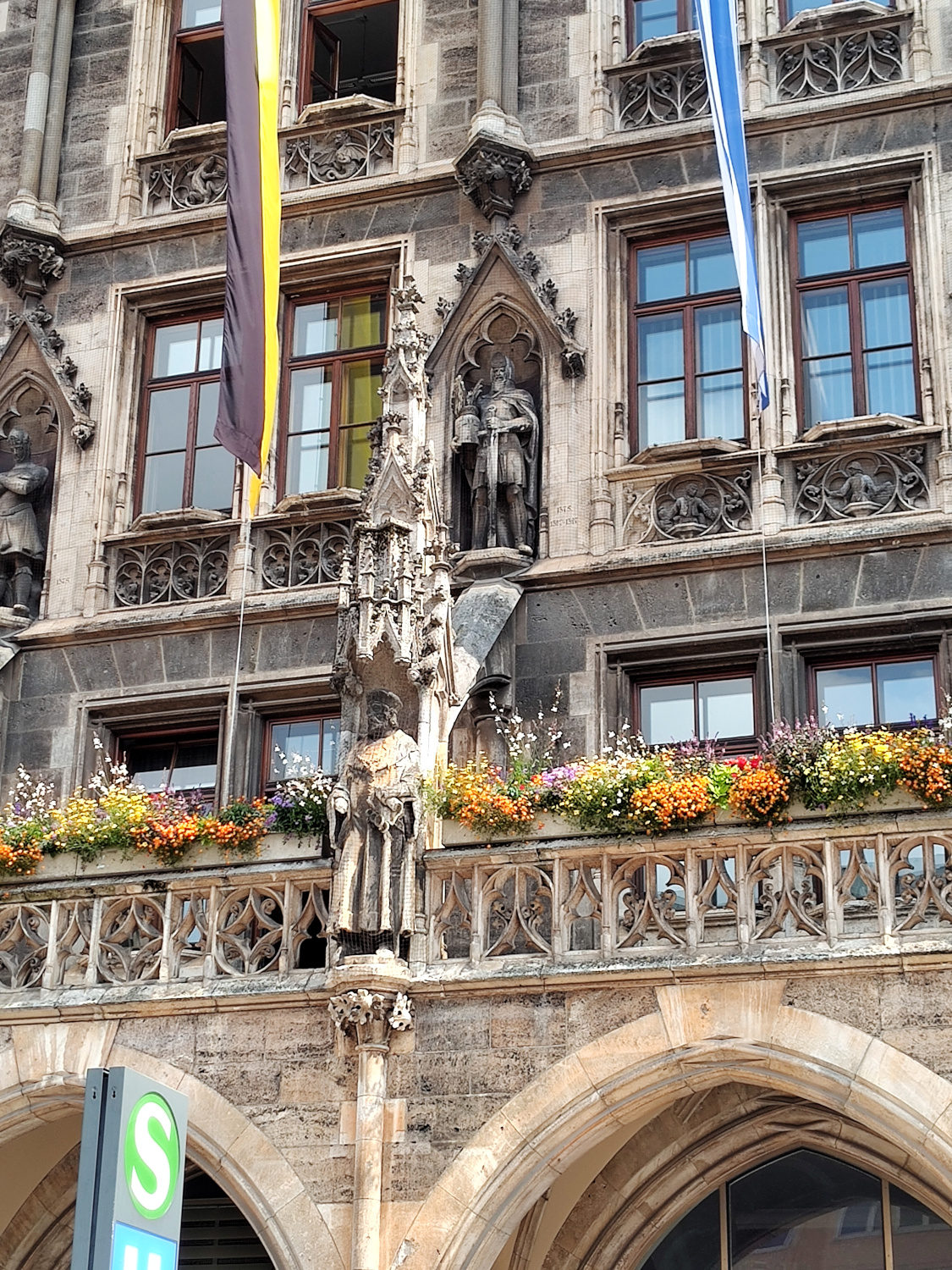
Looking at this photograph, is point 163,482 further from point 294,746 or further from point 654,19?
point 654,19

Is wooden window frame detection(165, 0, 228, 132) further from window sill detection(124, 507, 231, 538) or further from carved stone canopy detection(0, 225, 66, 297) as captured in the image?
window sill detection(124, 507, 231, 538)

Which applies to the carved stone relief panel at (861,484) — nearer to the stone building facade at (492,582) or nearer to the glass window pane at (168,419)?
the stone building facade at (492,582)

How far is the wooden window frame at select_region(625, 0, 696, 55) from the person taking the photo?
55.2 ft

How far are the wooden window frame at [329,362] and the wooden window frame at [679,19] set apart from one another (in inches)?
111

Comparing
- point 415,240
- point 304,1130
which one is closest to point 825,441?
point 415,240

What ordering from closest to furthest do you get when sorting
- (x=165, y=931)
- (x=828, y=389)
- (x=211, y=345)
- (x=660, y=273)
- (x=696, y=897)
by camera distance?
(x=696, y=897)
(x=165, y=931)
(x=828, y=389)
(x=660, y=273)
(x=211, y=345)

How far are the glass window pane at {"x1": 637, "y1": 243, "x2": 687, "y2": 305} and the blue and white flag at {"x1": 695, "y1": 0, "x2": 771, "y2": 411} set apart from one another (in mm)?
1724

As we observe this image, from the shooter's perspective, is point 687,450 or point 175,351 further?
point 175,351

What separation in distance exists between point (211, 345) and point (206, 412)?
2.12ft

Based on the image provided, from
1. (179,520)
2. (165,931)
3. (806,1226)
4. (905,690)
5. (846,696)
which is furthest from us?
(179,520)

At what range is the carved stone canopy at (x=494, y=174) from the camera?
1630 cm

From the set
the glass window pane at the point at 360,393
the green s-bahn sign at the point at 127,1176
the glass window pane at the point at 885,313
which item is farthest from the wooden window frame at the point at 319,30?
the green s-bahn sign at the point at 127,1176

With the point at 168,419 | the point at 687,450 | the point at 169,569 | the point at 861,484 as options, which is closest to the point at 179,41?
the point at 168,419

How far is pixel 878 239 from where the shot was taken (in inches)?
620
